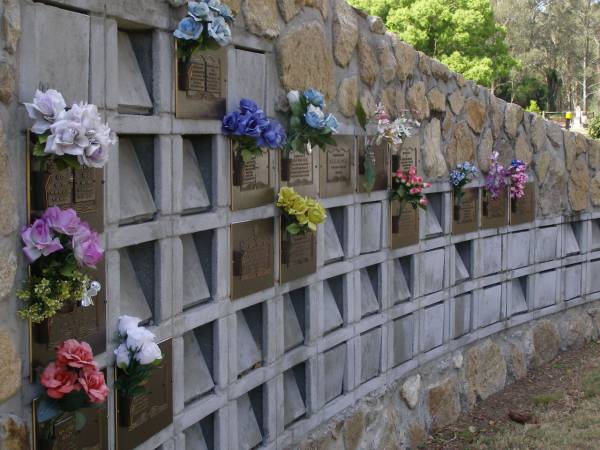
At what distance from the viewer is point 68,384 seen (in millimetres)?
2201

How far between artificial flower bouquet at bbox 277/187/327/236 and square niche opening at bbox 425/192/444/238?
5.54ft

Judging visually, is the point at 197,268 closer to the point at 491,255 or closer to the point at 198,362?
the point at 198,362

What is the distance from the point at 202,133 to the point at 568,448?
281cm

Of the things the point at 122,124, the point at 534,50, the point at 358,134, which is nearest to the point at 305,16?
the point at 358,134

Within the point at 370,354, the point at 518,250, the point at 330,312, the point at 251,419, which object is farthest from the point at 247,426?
the point at 518,250

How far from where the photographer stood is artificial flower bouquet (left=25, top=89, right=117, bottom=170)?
2.12m

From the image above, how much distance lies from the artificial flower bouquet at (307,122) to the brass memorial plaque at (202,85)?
453mm

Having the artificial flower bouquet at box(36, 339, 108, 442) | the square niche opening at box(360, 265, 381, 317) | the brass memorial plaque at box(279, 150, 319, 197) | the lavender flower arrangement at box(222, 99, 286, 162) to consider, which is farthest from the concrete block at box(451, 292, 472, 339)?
the artificial flower bouquet at box(36, 339, 108, 442)

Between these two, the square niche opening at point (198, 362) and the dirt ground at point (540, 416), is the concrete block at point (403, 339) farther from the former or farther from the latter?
the square niche opening at point (198, 362)

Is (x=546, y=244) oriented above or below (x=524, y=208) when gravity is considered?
below

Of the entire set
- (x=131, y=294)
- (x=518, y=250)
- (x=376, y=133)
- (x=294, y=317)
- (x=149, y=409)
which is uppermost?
(x=376, y=133)

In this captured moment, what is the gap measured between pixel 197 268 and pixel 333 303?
3.85ft

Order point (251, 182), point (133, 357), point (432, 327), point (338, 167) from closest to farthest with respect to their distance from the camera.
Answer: point (133, 357)
point (251, 182)
point (338, 167)
point (432, 327)

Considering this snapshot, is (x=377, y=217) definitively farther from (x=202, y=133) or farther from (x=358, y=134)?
(x=202, y=133)
